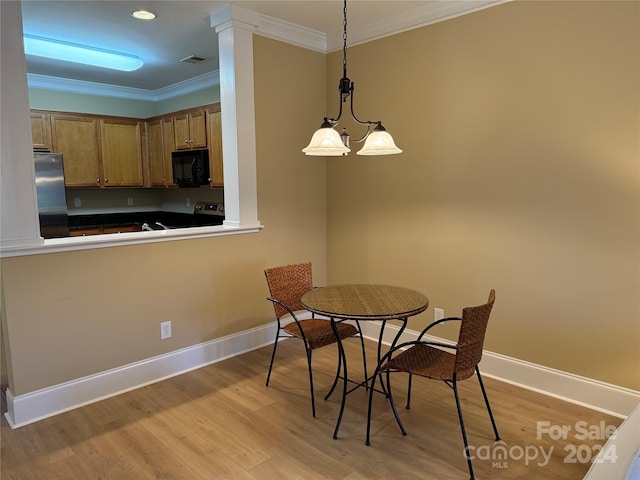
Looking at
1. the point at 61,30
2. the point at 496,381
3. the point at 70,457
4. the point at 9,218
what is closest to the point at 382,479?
the point at 496,381

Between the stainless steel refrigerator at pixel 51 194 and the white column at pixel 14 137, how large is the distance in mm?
2403

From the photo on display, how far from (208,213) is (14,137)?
A: 2972 millimetres

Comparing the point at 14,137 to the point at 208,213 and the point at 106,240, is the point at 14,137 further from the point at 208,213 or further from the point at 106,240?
the point at 208,213

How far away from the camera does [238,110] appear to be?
3414 millimetres

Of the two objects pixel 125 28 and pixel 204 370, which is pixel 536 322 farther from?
pixel 125 28

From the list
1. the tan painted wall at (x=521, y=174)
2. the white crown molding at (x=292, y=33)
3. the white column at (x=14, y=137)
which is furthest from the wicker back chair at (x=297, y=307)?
the white crown molding at (x=292, y=33)

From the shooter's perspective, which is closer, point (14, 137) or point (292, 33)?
point (14, 137)

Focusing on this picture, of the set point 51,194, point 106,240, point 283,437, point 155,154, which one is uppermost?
point 155,154

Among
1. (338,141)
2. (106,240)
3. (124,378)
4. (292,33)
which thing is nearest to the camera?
(338,141)

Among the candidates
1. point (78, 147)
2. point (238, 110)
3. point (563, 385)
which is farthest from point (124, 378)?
point (78, 147)

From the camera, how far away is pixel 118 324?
9.55 ft

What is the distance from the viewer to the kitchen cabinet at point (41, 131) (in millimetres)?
4906

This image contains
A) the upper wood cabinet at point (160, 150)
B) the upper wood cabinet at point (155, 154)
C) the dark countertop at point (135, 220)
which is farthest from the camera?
the dark countertop at point (135, 220)

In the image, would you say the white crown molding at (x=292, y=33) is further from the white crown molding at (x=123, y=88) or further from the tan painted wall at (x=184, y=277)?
the white crown molding at (x=123, y=88)
